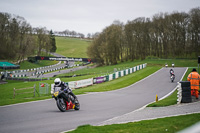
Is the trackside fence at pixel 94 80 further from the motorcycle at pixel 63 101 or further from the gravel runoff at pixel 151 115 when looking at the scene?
the gravel runoff at pixel 151 115

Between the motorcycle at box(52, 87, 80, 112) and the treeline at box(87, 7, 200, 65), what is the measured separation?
60345mm

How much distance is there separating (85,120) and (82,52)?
137 metres

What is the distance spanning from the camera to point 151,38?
81.2 meters

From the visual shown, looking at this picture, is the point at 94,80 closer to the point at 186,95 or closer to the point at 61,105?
the point at 61,105

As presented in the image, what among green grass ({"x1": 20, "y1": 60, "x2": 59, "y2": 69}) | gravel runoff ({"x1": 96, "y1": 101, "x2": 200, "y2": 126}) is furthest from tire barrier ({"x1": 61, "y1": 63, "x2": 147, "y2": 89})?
green grass ({"x1": 20, "y1": 60, "x2": 59, "y2": 69})

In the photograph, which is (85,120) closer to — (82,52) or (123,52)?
(123,52)

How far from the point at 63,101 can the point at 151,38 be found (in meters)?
73.1

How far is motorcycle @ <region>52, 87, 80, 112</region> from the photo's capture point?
11.5m

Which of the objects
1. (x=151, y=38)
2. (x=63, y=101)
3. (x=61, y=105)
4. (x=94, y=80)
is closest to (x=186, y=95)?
(x=63, y=101)

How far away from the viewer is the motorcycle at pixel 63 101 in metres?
11.5

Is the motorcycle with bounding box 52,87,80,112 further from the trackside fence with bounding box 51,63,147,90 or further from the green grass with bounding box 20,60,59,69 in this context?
the green grass with bounding box 20,60,59,69

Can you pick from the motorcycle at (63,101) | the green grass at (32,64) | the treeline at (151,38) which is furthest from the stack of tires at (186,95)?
the green grass at (32,64)

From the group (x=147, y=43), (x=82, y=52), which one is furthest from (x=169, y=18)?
(x=82, y=52)

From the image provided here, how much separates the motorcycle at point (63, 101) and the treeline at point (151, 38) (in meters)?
60.3
